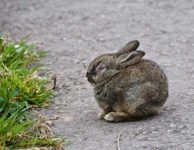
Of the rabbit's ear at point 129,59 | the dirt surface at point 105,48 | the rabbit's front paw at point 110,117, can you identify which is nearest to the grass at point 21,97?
the dirt surface at point 105,48

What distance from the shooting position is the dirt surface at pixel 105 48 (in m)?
5.33

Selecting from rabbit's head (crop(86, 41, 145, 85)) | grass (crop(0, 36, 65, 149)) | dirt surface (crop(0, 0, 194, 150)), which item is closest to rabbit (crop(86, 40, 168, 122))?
rabbit's head (crop(86, 41, 145, 85))

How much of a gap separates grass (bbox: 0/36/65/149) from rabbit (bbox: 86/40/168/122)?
588mm

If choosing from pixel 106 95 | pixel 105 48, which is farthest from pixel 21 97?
pixel 105 48

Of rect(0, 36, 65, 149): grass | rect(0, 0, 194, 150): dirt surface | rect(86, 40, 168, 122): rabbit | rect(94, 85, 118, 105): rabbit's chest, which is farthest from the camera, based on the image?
rect(94, 85, 118, 105): rabbit's chest

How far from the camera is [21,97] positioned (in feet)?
20.1

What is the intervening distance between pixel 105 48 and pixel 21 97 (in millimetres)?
2297

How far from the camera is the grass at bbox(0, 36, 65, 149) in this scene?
517cm

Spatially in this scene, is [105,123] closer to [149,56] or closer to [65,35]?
[149,56]

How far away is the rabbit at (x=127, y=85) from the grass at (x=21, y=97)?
0.59 metres

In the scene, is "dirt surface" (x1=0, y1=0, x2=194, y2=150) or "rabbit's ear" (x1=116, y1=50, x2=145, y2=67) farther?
"rabbit's ear" (x1=116, y1=50, x2=145, y2=67)

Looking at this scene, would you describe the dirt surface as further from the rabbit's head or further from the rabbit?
the rabbit's head

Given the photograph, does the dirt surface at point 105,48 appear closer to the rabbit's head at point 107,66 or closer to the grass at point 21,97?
the grass at point 21,97

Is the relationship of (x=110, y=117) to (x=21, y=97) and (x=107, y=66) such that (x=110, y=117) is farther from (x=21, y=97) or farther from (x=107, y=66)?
(x=21, y=97)
